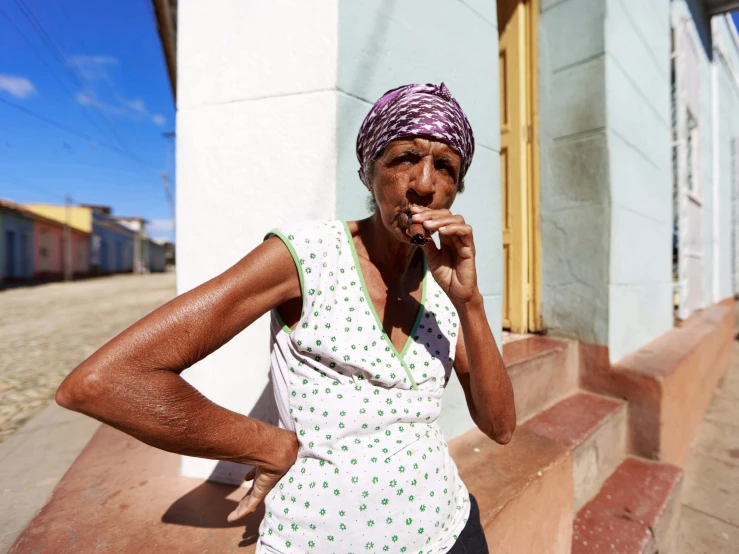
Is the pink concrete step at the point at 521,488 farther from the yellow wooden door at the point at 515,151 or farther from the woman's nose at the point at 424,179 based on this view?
the yellow wooden door at the point at 515,151

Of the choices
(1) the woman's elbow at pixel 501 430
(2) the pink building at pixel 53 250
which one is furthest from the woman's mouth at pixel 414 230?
(2) the pink building at pixel 53 250

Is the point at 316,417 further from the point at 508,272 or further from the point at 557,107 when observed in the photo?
the point at 557,107

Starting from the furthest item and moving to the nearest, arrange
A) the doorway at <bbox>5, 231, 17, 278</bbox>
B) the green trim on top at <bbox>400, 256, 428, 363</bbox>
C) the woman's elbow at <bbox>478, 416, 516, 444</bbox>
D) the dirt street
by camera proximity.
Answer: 1. the doorway at <bbox>5, 231, 17, 278</bbox>
2. the dirt street
3. the woman's elbow at <bbox>478, 416, 516, 444</bbox>
4. the green trim on top at <bbox>400, 256, 428, 363</bbox>

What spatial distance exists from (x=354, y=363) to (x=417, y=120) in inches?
25.7

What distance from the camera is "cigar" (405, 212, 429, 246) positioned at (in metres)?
1.02

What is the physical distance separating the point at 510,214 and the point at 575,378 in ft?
4.71

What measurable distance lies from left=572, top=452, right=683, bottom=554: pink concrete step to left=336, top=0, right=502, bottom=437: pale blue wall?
37.6 inches

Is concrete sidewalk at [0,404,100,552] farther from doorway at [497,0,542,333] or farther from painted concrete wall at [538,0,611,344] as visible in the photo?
painted concrete wall at [538,0,611,344]

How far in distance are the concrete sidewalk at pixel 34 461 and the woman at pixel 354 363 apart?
1211mm

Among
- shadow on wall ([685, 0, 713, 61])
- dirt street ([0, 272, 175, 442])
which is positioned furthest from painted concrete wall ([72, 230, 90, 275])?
shadow on wall ([685, 0, 713, 61])

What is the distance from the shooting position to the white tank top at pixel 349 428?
101 cm

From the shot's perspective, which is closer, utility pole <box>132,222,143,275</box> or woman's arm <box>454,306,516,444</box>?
woman's arm <box>454,306,516,444</box>

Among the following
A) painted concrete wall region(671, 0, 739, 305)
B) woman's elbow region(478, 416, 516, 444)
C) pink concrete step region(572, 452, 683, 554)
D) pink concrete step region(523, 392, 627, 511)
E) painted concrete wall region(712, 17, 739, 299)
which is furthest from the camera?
painted concrete wall region(712, 17, 739, 299)

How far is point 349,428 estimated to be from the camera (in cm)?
103
